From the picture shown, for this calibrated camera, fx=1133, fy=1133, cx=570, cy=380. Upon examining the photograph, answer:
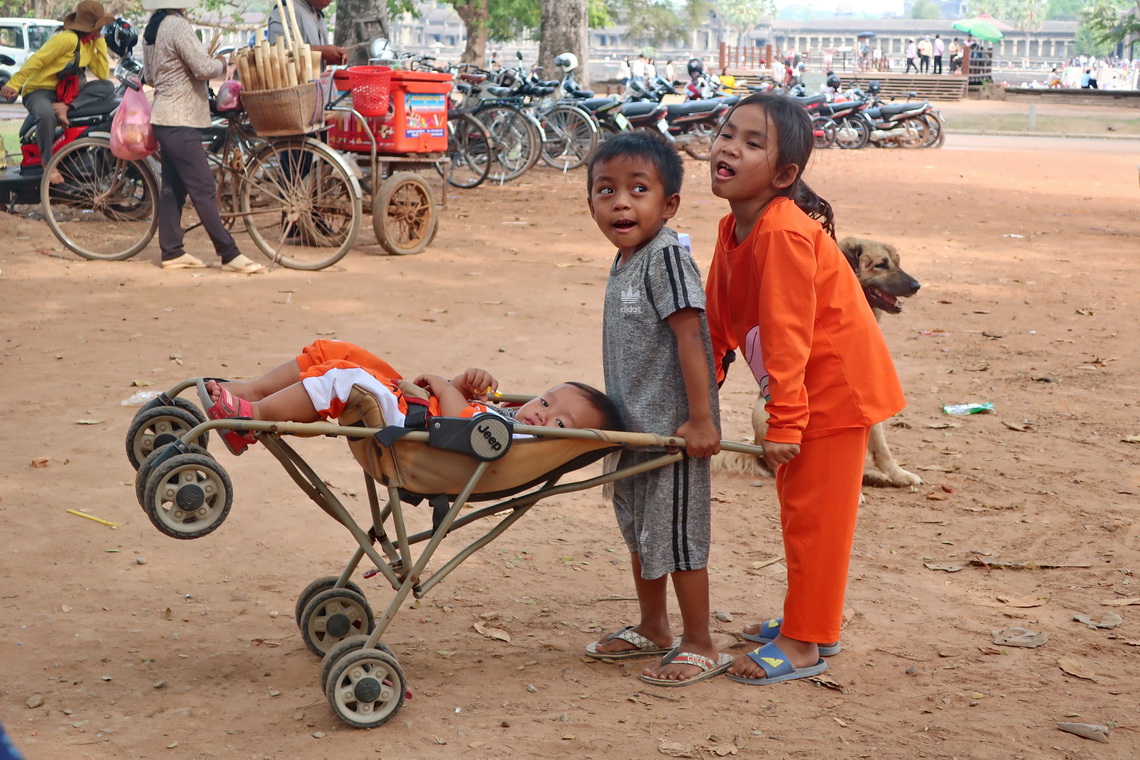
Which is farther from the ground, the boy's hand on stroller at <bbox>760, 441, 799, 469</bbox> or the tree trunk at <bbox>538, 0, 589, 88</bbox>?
the tree trunk at <bbox>538, 0, 589, 88</bbox>

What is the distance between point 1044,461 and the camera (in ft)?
17.0

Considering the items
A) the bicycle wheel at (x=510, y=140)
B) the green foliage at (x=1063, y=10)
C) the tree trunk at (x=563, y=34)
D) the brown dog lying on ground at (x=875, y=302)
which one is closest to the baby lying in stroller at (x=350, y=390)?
the brown dog lying on ground at (x=875, y=302)

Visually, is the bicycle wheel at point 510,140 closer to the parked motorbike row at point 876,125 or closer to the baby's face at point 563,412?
the parked motorbike row at point 876,125

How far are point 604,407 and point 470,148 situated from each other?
11.9 m

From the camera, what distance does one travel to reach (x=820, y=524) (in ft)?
10.1

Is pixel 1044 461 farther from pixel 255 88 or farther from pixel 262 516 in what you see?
pixel 255 88

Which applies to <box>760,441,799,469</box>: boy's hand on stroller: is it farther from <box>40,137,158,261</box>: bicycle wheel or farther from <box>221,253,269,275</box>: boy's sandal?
<box>40,137,158,261</box>: bicycle wheel

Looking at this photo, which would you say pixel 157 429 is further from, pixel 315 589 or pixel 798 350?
pixel 798 350

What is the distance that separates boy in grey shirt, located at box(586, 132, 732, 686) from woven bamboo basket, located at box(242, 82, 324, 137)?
5.16 m

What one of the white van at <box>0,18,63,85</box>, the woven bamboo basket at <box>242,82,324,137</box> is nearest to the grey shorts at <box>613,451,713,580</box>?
the woven bamboo basket at <box>242,82,324,137</box>

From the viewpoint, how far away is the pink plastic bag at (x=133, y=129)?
25.8 feet

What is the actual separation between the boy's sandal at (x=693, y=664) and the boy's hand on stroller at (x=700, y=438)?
2.02ft

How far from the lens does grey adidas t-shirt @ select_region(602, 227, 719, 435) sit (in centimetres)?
293

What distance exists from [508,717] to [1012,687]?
141cm
